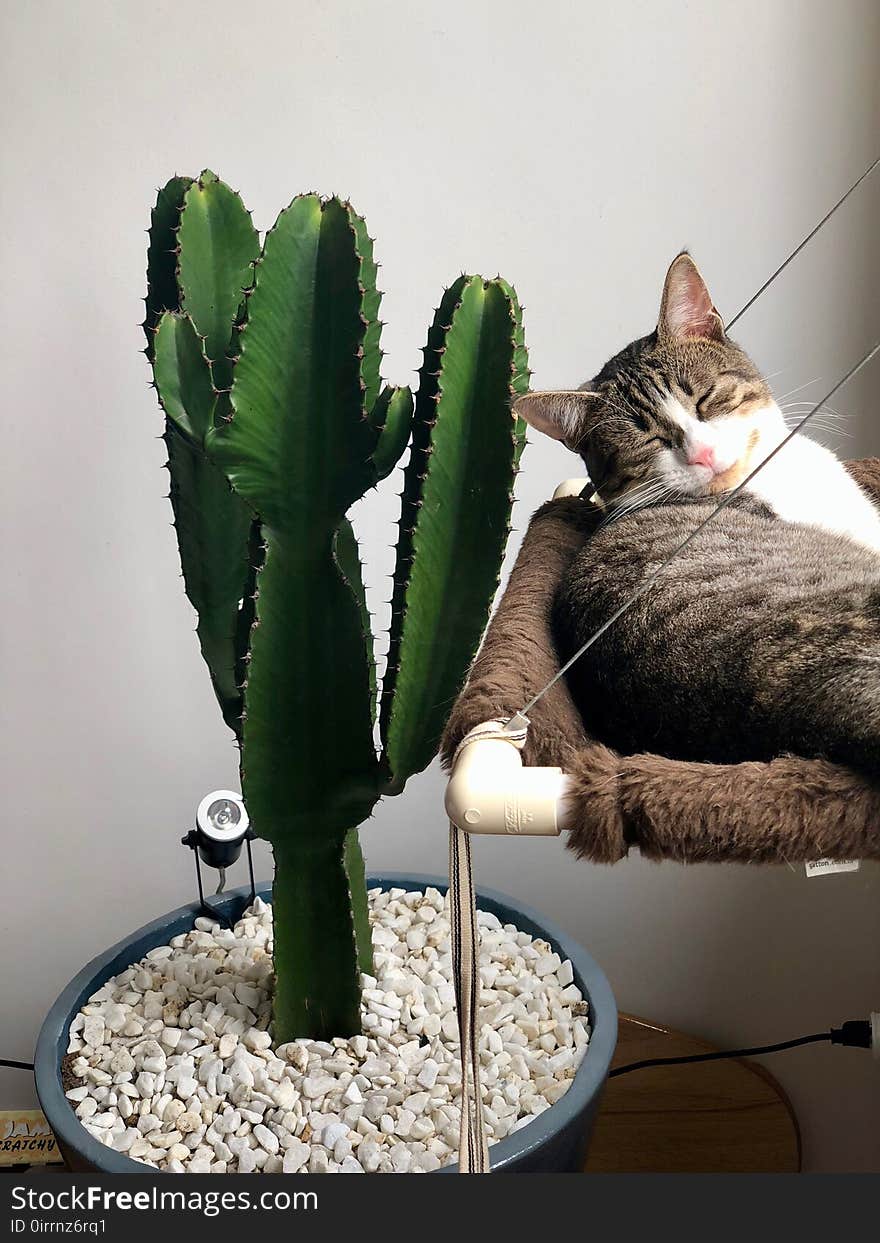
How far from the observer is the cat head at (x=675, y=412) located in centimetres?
107

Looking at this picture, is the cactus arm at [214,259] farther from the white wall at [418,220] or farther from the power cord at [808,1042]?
the power cord at [808,1042]

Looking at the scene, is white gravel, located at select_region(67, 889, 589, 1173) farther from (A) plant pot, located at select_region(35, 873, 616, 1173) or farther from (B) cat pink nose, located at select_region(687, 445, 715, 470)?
(B) cat pink nose, located at select_region(687, 445, 715, 470)

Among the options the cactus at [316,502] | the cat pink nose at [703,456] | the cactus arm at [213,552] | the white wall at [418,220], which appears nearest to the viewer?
the cactus at [316,502]

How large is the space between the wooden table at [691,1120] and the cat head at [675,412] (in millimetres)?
895

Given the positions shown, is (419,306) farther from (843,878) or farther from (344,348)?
(843,878)

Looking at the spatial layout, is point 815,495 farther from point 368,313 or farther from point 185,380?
point 185,380

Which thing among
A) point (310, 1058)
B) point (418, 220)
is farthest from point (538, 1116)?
point (418, 220)

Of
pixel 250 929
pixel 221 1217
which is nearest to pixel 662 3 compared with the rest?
pixel 250 929

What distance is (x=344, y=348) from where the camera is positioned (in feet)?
3.12

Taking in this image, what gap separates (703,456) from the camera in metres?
1.05

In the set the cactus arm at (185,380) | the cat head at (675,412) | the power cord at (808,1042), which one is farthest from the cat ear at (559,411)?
the power cord at (808,1042)

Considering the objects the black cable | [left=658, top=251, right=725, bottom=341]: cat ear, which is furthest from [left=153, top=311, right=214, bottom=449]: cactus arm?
the black cable

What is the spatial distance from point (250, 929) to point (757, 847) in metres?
0.87

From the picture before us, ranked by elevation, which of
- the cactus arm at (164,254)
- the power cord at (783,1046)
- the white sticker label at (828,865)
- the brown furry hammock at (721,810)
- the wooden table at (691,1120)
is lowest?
the wooden table at (691,1120)
